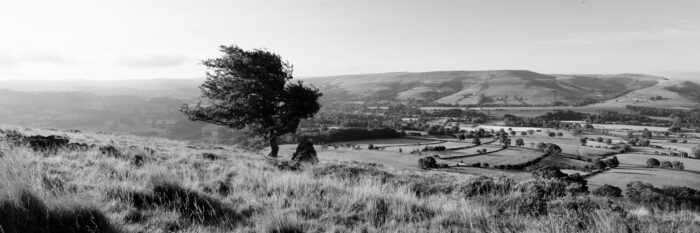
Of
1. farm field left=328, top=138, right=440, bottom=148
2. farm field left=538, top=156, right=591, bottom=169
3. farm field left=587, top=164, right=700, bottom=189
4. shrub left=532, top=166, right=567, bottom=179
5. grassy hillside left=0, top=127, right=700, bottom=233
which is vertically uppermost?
grassy hillside left=0, top=127, right=700, bottom=233

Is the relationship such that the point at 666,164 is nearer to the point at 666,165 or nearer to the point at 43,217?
the point at 666,165

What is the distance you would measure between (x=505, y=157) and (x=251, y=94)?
6978 cm

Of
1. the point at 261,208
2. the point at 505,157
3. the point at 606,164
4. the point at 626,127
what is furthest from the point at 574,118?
the point at 261,208

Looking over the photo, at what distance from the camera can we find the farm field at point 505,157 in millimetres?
75250

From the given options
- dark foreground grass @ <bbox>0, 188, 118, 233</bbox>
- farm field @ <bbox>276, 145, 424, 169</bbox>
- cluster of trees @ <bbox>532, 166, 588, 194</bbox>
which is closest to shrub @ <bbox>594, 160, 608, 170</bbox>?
farm field @ <bbox>276, 145, 424, 169</bbox>

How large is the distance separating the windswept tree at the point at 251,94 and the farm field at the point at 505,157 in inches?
2101

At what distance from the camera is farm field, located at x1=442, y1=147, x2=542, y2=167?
2963 inches

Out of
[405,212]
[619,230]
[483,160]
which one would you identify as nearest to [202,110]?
[405,212]

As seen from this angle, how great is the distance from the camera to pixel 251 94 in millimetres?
26125

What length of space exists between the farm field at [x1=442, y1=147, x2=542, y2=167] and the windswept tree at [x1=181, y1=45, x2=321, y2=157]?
5337cm

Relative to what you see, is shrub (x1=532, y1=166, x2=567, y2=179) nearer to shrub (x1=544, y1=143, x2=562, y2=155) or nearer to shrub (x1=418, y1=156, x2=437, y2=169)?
shrub (x1=418, y1=156, x2=437, y2=169)

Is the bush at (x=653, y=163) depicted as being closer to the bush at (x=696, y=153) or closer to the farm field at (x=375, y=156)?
the bush at (x=696, y=153)

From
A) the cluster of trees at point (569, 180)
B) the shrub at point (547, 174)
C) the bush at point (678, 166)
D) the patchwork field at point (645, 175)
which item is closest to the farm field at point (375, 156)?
the shrub at point (547, 174)

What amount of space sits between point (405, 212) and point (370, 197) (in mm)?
1011
